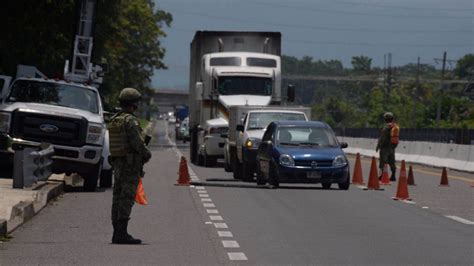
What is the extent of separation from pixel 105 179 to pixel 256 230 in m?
10.7

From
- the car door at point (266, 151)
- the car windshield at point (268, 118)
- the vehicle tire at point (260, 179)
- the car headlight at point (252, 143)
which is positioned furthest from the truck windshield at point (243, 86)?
the vehicle tire at point (260, 179)

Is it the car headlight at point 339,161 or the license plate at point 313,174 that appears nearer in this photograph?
the license plate at point 313,174

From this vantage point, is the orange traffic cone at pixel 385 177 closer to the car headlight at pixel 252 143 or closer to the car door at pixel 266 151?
the car headlight at pixel 252 143

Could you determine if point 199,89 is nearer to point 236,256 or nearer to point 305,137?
point 305,137

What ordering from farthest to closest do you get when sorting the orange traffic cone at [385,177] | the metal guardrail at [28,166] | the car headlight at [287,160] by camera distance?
the orange traffic cone at [385,177] → the car headlight at [287,160] → the metal guardrail at [28,166]

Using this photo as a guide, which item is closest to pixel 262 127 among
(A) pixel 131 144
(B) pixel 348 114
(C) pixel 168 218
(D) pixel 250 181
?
(D) pixel 250 181

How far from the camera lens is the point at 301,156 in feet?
86.3

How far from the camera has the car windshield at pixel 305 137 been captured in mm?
27312

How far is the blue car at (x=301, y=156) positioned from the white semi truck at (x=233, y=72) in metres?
12.1

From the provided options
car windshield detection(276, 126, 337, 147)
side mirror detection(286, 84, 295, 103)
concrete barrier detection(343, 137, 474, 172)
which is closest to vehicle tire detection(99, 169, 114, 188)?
car windshield detection(276, 126, 337, 147)

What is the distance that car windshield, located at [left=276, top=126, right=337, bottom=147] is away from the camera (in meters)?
27.3

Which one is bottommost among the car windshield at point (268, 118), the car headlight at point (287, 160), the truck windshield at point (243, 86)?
the car headlight at point (287, 160)

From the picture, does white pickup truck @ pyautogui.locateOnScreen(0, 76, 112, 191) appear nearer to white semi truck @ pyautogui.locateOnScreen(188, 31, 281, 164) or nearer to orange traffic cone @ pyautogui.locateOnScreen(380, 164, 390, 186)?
orange traffic cone @ pyautogui.locateOnScreen(380, 164, 390, 186)

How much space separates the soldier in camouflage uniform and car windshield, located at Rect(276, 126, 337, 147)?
41.3 ft
